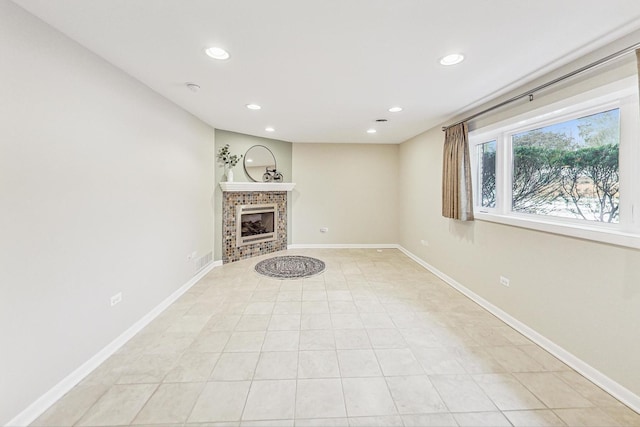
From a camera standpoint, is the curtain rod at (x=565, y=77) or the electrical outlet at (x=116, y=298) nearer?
the curtain rod at (x=565, y=77)

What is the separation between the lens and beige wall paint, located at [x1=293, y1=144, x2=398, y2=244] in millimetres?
5727

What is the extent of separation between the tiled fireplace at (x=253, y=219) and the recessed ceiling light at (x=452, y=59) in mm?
3558

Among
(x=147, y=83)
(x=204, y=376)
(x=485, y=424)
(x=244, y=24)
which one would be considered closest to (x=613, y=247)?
(x=485, y=424)

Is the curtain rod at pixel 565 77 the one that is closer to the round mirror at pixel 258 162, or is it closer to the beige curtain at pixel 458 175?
the beige curtain at pixel 458 175

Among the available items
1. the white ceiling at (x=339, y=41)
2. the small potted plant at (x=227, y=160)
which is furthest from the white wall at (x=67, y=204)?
the small potted plant at (x=227, y=160)

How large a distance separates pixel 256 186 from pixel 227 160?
27.0 inches

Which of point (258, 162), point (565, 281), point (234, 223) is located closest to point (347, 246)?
point (234, 223)

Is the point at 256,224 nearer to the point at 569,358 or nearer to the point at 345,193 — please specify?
the point at 345,193

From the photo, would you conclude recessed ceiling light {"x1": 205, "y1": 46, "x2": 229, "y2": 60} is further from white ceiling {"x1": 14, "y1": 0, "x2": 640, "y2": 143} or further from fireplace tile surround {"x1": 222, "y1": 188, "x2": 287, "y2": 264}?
fireplace tile surround {"x1": 222, "y1": 188, "x2": 287, "y2": 264}

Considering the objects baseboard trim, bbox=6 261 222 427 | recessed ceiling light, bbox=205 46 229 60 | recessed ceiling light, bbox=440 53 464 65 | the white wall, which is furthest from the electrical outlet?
recessed ceiling light, bbox=440 53 464 65

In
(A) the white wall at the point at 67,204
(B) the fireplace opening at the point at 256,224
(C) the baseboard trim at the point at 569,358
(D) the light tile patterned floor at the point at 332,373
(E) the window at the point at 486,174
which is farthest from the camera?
(B) the fireplace opening at the point at 256,224

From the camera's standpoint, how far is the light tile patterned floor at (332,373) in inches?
60.2

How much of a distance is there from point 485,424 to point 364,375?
0.74 meters

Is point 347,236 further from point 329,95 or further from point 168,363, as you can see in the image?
point 168,363
